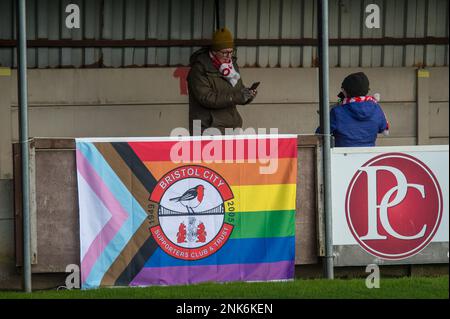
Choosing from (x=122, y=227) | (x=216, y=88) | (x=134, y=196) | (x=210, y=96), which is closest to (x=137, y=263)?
(x=122, y=227)

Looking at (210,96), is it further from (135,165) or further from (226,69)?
(135,165)

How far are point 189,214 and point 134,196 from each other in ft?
1.66

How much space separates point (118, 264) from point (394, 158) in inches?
105

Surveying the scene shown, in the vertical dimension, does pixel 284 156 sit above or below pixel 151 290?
above

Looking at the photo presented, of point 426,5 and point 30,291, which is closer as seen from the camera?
point 30,291

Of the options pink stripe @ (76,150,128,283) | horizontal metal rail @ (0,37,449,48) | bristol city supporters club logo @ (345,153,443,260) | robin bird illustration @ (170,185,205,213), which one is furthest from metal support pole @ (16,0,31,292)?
horizontal metal rail @ (0,37,449,48)

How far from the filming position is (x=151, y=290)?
1102 centimetres

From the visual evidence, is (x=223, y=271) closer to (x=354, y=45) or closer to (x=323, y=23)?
(x=323, y=23)

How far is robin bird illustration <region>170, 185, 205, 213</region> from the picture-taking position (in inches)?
450

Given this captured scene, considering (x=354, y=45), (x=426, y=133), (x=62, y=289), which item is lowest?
(x=62, y=289)

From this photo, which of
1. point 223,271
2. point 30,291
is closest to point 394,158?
point 223,271

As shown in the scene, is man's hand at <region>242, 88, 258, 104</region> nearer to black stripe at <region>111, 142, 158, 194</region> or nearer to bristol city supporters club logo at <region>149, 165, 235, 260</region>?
bristol city supporters club logo at <region>149, 165, 235, 260</region>
